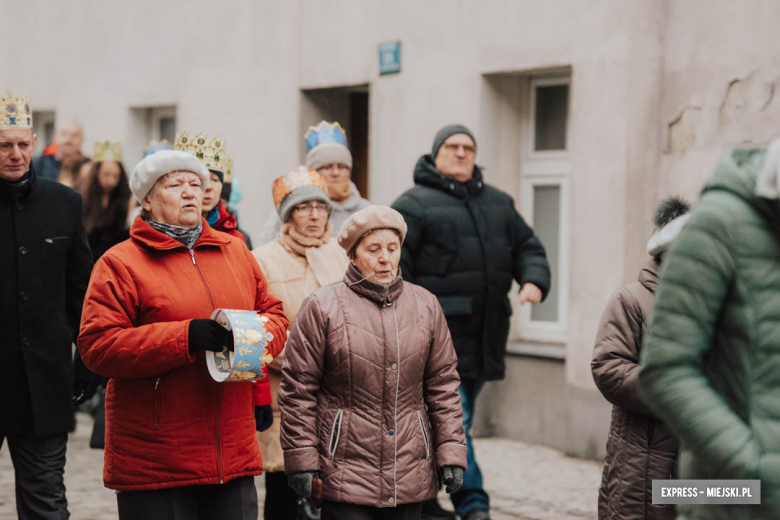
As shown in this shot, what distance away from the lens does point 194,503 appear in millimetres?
4617

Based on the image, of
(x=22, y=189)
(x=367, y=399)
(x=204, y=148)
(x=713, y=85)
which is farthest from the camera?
(x=713, y=85)

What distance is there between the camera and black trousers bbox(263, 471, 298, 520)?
607 cm

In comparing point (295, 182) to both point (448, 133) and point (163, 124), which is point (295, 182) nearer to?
point (448, 133)

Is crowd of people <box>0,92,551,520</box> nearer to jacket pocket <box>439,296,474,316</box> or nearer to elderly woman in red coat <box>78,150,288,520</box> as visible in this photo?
elderly woman in red coat <box>78,150,288,520</box>

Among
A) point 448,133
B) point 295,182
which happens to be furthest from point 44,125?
point 295,182

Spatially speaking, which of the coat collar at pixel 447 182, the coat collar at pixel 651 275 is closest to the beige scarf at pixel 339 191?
the coat collar at pixel 447 182

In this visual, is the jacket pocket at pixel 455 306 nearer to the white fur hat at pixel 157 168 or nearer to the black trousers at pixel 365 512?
the black trousers at pixel 365 512

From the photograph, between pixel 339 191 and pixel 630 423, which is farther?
pixel 339 191

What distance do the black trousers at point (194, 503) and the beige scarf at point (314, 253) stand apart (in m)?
1.55

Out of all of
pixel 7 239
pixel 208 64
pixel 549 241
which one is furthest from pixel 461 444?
pixel 208 64

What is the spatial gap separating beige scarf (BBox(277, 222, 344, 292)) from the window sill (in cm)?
330

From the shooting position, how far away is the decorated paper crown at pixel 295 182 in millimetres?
6285

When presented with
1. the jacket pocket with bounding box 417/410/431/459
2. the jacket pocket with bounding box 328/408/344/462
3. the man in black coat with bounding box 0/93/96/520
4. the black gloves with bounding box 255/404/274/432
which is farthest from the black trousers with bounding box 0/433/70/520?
the jacket pocket with bounding box 417/410/431/459

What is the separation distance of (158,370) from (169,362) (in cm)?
7
